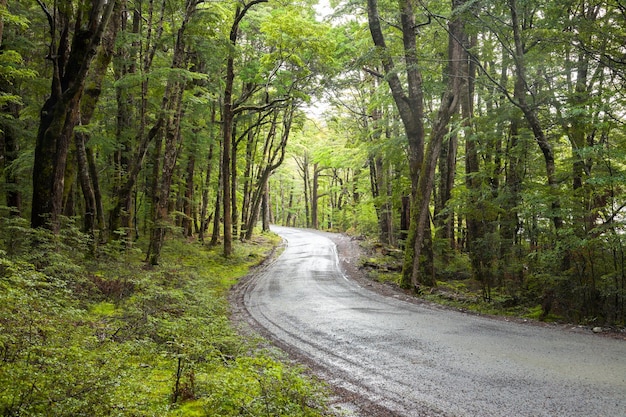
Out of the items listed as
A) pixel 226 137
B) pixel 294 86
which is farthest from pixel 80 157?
pixel 294 86

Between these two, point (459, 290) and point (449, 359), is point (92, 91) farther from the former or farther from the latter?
point (459, 290)

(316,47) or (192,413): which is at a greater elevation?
(316,47)

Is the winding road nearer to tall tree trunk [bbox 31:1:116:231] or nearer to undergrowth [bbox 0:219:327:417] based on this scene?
undergrowth [bbox 0:219:327:417]

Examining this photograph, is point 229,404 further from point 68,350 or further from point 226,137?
point 226,137

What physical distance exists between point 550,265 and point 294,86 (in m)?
15.3

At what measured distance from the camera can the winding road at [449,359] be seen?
4.49 meters

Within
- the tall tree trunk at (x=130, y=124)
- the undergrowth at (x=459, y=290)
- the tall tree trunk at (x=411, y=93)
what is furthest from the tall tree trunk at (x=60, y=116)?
the undergrowth at (x=459, y=290)

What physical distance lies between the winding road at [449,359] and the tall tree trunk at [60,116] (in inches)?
206


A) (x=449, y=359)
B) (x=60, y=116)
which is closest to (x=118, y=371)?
(x=449, y=359)

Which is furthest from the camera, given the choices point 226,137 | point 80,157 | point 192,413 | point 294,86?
point 294,86

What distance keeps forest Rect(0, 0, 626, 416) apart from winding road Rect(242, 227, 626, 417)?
1.26 meters

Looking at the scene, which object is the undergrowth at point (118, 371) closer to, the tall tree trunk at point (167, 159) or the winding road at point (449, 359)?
the winding road at point (449, 359)

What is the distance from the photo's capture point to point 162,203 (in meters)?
14.6

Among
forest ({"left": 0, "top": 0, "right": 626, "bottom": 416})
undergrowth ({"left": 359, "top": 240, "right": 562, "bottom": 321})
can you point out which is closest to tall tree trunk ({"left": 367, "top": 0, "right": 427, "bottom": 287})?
forest ({"left": 0, "top": 0, "right": 626, "bottom": 416})
